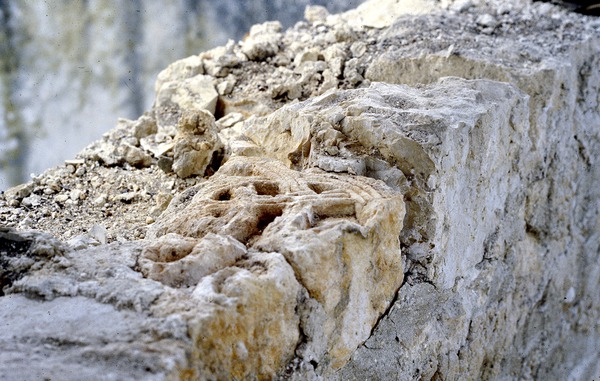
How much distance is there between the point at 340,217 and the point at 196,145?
139 cm

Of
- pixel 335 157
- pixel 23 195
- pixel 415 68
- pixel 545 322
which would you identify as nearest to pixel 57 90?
pixel 23 195

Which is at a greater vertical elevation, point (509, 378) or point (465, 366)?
point (465, 366)

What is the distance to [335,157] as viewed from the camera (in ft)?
7.30

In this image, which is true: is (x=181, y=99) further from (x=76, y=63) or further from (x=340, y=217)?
(x=340, y=217)

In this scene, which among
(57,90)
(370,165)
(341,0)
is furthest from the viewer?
(341,0)

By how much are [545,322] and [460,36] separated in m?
1.76

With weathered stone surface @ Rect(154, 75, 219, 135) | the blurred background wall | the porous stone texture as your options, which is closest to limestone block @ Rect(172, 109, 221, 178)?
the porous stone texture

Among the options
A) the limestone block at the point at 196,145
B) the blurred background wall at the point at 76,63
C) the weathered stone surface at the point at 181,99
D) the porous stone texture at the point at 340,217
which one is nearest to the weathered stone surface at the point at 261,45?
the porous stone texture at the point at 340,217

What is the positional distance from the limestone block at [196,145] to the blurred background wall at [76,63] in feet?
8.22

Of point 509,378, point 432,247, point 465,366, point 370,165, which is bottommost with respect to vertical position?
point 509,378

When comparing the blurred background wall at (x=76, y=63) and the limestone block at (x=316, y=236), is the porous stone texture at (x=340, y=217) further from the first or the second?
the blurred background wall at (x=76, y=63)

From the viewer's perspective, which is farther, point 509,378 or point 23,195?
point 509,378

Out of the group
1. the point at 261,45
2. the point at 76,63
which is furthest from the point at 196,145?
A: the point at 76,63

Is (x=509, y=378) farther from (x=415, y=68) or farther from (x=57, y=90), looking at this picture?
(x=57, y=90)
